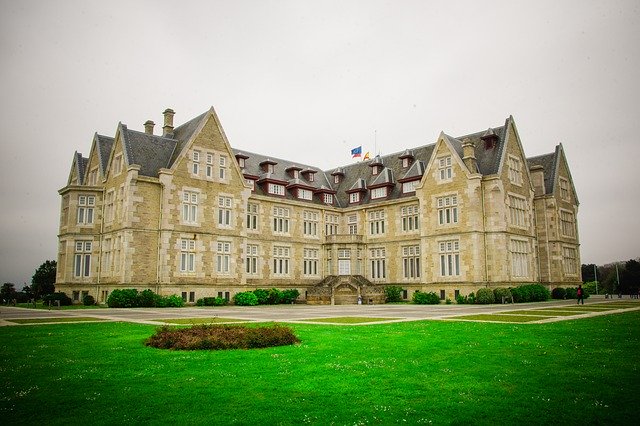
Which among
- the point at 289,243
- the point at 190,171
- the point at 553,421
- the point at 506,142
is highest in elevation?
the point at 506,142

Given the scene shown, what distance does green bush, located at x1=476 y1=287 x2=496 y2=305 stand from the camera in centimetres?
4109

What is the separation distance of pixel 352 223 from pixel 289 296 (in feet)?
42.7

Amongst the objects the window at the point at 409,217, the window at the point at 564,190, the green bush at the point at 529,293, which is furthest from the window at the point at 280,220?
the window at the point at 564,190

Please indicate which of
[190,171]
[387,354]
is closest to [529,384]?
[387,354]

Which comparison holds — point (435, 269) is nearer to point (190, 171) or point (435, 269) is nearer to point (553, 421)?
point (190, 171)

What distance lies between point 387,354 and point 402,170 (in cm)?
4400

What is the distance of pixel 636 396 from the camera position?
324 inches

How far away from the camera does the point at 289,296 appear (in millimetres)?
48656

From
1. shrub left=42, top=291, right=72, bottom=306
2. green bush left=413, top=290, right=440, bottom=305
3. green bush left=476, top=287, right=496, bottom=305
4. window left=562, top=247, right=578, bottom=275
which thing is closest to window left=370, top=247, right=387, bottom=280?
green bush left=413, top=290, right=440, bottom=305

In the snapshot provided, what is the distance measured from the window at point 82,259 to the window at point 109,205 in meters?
2.85

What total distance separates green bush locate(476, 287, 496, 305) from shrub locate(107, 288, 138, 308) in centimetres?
2770

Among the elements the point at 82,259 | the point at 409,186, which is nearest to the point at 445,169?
the point at 409,186

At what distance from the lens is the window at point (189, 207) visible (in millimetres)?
43250

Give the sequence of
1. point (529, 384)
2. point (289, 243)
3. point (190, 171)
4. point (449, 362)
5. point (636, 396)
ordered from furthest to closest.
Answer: point (289, 243)
point (190, 171)
point (449, 362)
point (529, 384)
point (636, 396)
